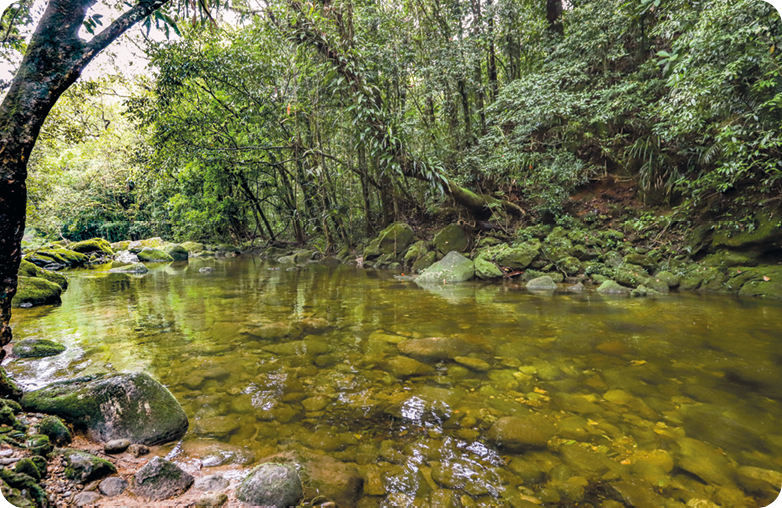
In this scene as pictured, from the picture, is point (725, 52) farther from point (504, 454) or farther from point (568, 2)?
point (568, 2)

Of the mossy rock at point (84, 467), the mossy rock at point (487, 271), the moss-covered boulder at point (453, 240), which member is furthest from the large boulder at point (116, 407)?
the moss-covered boulder at point (453, 240)

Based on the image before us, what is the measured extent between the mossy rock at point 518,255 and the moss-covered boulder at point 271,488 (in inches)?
290

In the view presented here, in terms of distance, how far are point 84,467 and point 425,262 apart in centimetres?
851

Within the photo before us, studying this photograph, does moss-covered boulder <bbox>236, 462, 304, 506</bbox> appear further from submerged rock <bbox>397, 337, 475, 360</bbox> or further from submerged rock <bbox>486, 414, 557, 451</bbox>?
submerged rock <bbox>397, 337, 475, 360</bbox>

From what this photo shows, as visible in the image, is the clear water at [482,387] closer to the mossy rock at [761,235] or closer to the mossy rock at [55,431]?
the mossy rock at [55,431]

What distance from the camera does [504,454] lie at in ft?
6.60

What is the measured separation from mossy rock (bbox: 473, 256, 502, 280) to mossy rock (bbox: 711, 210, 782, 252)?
4087mm

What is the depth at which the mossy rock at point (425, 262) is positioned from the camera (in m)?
9.66

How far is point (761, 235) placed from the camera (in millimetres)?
5594

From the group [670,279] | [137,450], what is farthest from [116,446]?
[670,279]

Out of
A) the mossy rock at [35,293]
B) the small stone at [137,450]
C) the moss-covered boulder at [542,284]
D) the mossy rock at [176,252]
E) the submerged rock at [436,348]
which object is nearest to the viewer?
the small stone at [137,450]

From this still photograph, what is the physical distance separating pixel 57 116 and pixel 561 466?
12.5 m

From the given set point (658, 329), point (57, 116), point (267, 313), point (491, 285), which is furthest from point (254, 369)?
point (57, 116)

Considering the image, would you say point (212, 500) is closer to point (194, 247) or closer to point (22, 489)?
point (22, 489)
